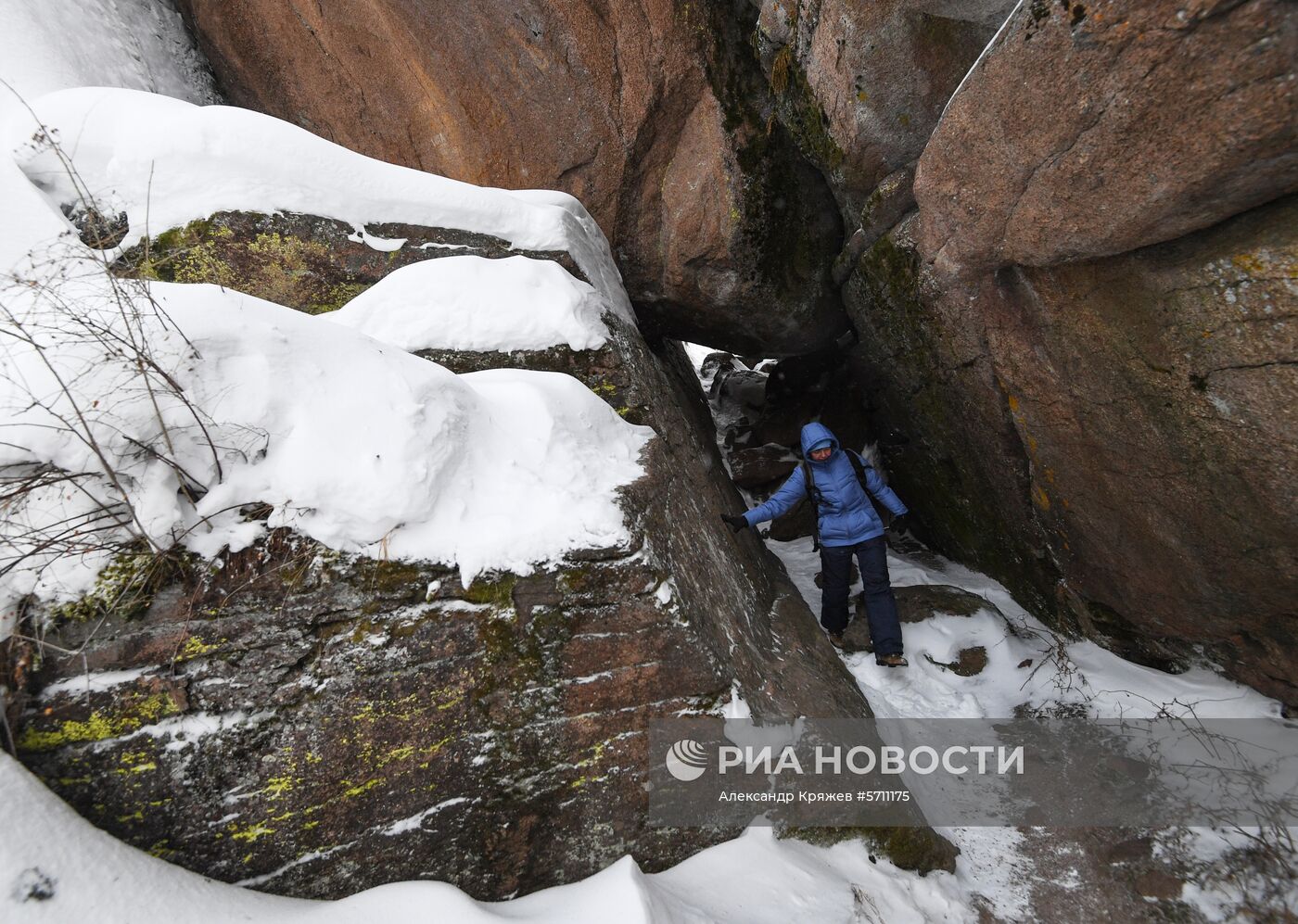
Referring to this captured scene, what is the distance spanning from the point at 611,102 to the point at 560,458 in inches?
236

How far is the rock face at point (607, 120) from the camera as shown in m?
6.87

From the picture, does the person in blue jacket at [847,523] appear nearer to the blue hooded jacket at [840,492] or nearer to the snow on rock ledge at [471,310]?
the blue hooded jacket at [840,492]

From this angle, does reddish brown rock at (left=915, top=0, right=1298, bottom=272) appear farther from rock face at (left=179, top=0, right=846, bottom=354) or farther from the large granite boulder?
rock face at (left=179, top=0, right=846, bottom=354)

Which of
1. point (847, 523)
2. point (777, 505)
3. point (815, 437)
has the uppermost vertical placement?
point (815, 437)

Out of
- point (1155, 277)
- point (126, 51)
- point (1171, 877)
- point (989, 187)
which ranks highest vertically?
point (126, 51)

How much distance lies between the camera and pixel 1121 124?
10.1ft

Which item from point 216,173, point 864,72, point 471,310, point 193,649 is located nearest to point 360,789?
point 193,649

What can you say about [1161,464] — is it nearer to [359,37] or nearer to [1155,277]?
[1155,277]

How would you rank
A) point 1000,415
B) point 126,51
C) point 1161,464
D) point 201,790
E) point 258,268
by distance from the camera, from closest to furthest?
point 201,790
point 1161,464
point 258,268
point 1000,415
point 126,51

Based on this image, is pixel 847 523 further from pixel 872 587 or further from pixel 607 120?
pixel 607 120

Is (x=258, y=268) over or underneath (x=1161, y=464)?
over

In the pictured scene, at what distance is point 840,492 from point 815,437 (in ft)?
1.81

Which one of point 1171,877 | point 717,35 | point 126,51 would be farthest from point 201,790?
point 126,51

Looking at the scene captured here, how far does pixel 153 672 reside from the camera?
2350mm
